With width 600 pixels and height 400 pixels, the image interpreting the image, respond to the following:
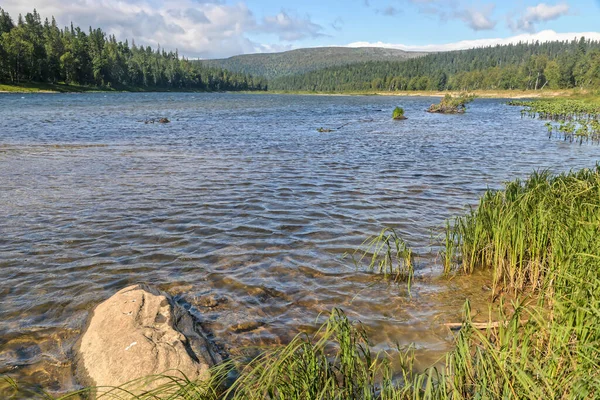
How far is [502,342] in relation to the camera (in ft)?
11.9

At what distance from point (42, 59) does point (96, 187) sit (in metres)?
129

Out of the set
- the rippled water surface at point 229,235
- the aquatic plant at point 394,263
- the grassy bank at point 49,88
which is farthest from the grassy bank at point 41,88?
the aquatic plant at point 394,263

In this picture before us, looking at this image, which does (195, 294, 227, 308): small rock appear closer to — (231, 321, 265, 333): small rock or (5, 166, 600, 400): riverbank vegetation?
(231, 321, 265, 333): small rock

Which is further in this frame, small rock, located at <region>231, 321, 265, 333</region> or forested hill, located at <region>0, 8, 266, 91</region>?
forested hill, located at <region>0, 8, 266, 91</region>

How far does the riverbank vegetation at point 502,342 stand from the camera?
330cm

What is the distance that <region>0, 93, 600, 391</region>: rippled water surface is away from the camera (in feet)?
20.0

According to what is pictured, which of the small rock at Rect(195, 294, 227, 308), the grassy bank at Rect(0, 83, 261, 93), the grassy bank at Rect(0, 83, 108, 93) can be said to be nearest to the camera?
the small rock at Rect(195, 294, 227, 308)

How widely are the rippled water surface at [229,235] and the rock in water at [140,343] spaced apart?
0.44 m

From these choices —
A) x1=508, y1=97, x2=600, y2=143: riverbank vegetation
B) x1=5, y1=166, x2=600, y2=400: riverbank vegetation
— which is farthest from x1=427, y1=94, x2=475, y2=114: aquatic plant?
x1=5, y1=166, x2=600, y2=400: riverbank vegetation

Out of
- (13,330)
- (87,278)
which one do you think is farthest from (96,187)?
(13,330)

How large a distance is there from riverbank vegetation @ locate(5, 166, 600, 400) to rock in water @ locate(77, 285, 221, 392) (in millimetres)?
214

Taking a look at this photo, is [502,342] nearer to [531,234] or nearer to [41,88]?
[531,234]

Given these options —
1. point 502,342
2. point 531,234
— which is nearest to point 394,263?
point 531,234

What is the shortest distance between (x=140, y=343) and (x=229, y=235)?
5161 millimetres
